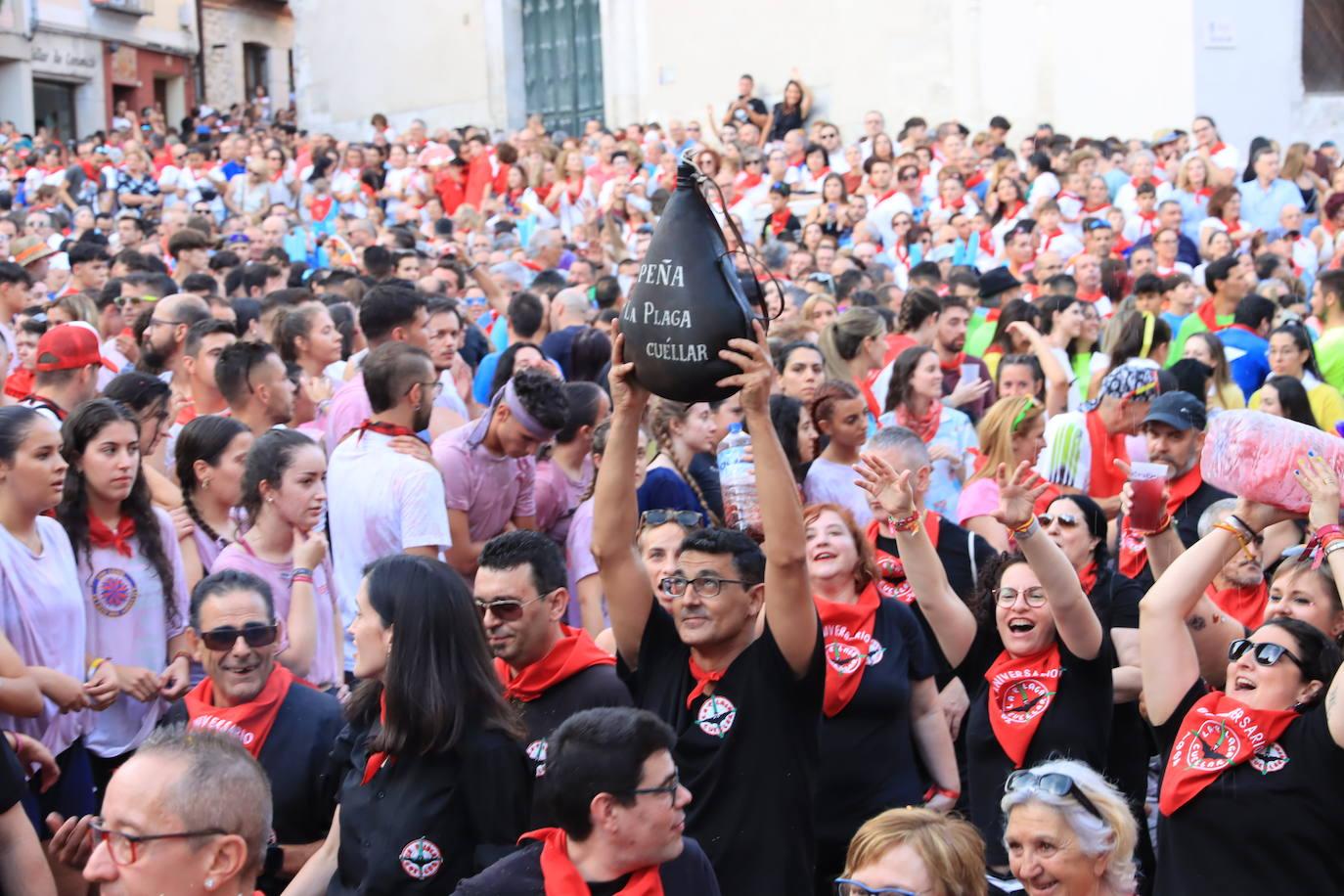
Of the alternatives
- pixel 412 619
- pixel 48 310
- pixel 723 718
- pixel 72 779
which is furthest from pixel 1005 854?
pixel 48 310

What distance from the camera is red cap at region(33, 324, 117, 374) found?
6.45m

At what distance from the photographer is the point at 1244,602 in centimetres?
587

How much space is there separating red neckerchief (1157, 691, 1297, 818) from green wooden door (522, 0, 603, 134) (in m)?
26.1

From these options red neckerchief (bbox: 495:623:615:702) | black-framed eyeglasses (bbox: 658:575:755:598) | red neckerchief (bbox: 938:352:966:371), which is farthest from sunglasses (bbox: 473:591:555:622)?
red neckerchief (bbox: 938:352:966:371)

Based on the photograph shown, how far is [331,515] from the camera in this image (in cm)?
628

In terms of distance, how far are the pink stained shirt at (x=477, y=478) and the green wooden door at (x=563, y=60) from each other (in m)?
23.7

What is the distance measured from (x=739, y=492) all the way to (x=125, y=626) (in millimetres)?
2131

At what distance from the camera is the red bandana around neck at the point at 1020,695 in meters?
5.05

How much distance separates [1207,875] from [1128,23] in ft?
63.4

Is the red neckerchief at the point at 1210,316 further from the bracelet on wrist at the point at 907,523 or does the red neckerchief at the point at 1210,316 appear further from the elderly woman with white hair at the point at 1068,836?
the elderly woman with white hair at the point at 1068,836

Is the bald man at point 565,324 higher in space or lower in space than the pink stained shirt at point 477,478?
higher

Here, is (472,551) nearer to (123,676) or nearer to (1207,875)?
(123,676)

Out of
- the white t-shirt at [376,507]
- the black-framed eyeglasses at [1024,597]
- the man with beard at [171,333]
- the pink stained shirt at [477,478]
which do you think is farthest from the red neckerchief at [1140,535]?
the man with beard at [171,333]

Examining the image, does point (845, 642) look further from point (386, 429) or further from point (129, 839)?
point (129, 839)
